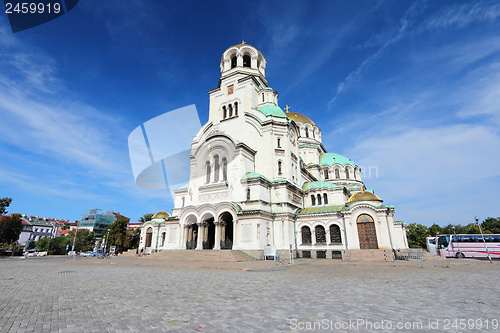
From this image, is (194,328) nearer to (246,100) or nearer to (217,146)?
(217,146)

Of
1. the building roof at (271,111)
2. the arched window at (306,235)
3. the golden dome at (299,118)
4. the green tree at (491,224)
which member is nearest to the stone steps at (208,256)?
the arched window at (306,235)

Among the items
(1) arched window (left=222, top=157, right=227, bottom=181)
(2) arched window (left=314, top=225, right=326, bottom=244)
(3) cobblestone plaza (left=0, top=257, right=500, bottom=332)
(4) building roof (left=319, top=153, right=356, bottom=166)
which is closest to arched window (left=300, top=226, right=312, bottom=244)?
(2) arched window (left=314, top=225, right=326, bottom=244)

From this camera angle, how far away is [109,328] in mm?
4051

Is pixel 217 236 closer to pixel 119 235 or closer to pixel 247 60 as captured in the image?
pixel 247 60

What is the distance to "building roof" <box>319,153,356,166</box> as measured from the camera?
143ft

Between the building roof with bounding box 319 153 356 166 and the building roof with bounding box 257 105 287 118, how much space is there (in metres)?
16.0

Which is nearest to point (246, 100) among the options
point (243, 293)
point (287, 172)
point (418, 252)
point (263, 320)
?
point (287, 172)

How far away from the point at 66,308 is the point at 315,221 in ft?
82.2

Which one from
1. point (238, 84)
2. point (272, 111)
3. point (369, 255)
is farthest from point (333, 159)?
point (369, 255)

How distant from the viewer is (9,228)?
38281 millimetres

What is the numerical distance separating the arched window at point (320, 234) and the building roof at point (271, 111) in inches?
568

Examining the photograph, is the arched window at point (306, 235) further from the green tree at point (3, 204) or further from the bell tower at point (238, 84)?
the green tree at point (3, 204)

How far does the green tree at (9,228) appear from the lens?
3794cm

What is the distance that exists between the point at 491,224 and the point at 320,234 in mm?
62736
